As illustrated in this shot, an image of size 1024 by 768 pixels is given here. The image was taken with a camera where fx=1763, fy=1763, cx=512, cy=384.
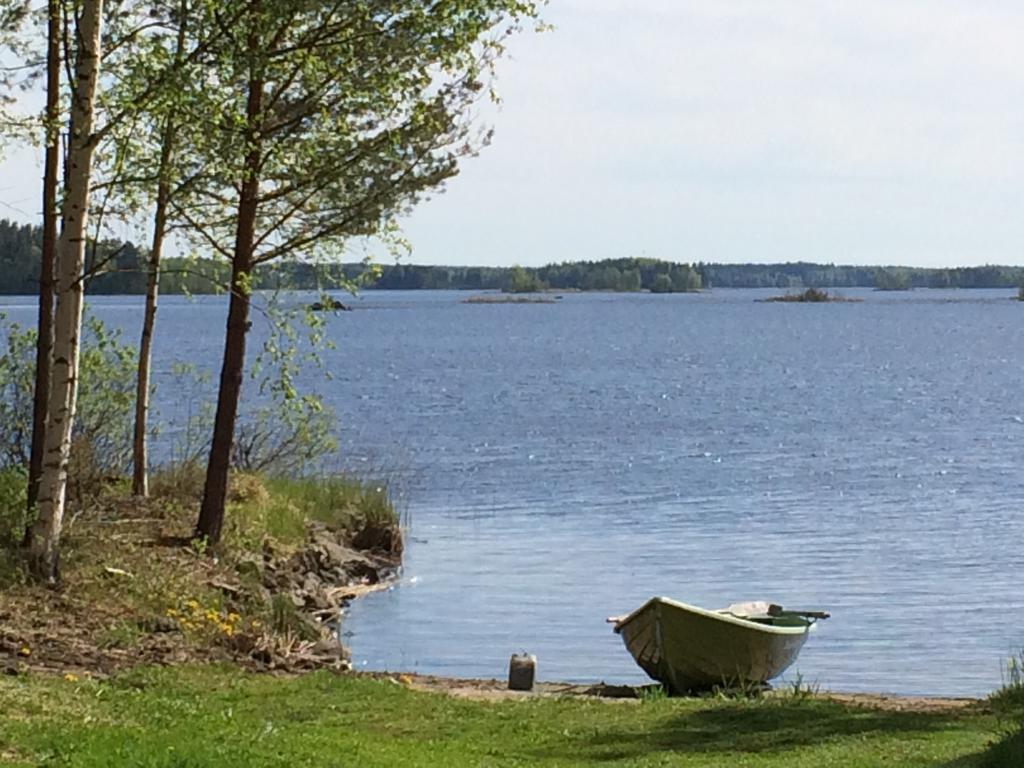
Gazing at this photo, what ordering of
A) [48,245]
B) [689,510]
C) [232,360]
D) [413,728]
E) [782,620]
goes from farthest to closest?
[689,510]
[232,360]
[782,620]
[48,245]
[413,728]

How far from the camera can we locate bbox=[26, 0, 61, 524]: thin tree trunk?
55.3 feet

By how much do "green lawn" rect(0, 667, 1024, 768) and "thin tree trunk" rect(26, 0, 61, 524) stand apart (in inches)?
161

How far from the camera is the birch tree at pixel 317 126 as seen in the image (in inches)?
696

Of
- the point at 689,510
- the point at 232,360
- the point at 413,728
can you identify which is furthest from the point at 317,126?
the point at 689,510

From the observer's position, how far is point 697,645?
724 inches

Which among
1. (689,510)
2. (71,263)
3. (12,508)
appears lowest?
(689,510)

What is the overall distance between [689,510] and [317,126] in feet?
53.7

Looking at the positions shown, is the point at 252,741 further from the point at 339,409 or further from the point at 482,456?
the point at 339,409

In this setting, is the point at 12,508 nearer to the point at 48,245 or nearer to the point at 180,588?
the point at 180,588

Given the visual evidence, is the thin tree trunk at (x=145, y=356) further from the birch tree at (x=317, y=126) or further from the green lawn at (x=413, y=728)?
the green lawn at (x=413, y=728)

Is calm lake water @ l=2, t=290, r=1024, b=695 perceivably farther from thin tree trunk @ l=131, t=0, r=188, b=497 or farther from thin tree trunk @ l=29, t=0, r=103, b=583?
thin tree trunk @ l=29, t=0, r=103, b=583

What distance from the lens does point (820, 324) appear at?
171m

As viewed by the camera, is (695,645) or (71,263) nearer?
(71,263)

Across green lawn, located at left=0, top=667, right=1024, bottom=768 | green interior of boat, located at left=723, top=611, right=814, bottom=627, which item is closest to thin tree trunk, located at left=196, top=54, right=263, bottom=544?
green lawn, located at left=0, top=667, right=1024, bottom=768
